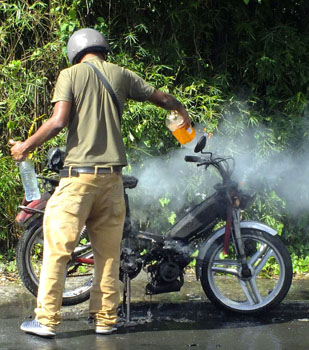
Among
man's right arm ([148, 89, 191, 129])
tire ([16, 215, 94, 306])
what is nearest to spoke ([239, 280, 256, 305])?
tire ([16, 215, 94, 306])

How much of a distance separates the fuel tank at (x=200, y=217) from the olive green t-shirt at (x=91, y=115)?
1005mm

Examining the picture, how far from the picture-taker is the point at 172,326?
19.7ft

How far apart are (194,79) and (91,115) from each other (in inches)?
97.1

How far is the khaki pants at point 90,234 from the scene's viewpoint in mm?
5395

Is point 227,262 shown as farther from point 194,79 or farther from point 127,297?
point 194,79

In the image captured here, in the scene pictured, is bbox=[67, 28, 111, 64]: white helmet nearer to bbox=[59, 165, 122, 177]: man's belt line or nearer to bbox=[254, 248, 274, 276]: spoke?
bbox=[59, 165, 122, 177]: man's belt line

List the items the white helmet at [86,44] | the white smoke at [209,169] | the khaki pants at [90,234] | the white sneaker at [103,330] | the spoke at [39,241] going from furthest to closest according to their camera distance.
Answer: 1. the white smoke at [209,169]
2. the spoke at [39,241]
3. the white sneaker at [103,330]
4. the white helmet at [86,44]
5. the khaki pants at [90,234]

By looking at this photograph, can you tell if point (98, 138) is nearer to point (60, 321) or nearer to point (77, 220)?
point (77, 220)

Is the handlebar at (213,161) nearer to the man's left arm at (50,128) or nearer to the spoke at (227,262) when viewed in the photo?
the spoke at (227,262)

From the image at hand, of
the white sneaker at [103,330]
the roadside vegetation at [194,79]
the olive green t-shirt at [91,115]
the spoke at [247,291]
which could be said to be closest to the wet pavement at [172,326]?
the white sneaker at [103,330]

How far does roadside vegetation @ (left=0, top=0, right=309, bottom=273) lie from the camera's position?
297 inches

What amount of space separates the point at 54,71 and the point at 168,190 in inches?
65.8

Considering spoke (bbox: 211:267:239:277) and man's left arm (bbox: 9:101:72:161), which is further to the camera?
spoke (bbox: 211:267:239:277)

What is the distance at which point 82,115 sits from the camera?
211 inches
